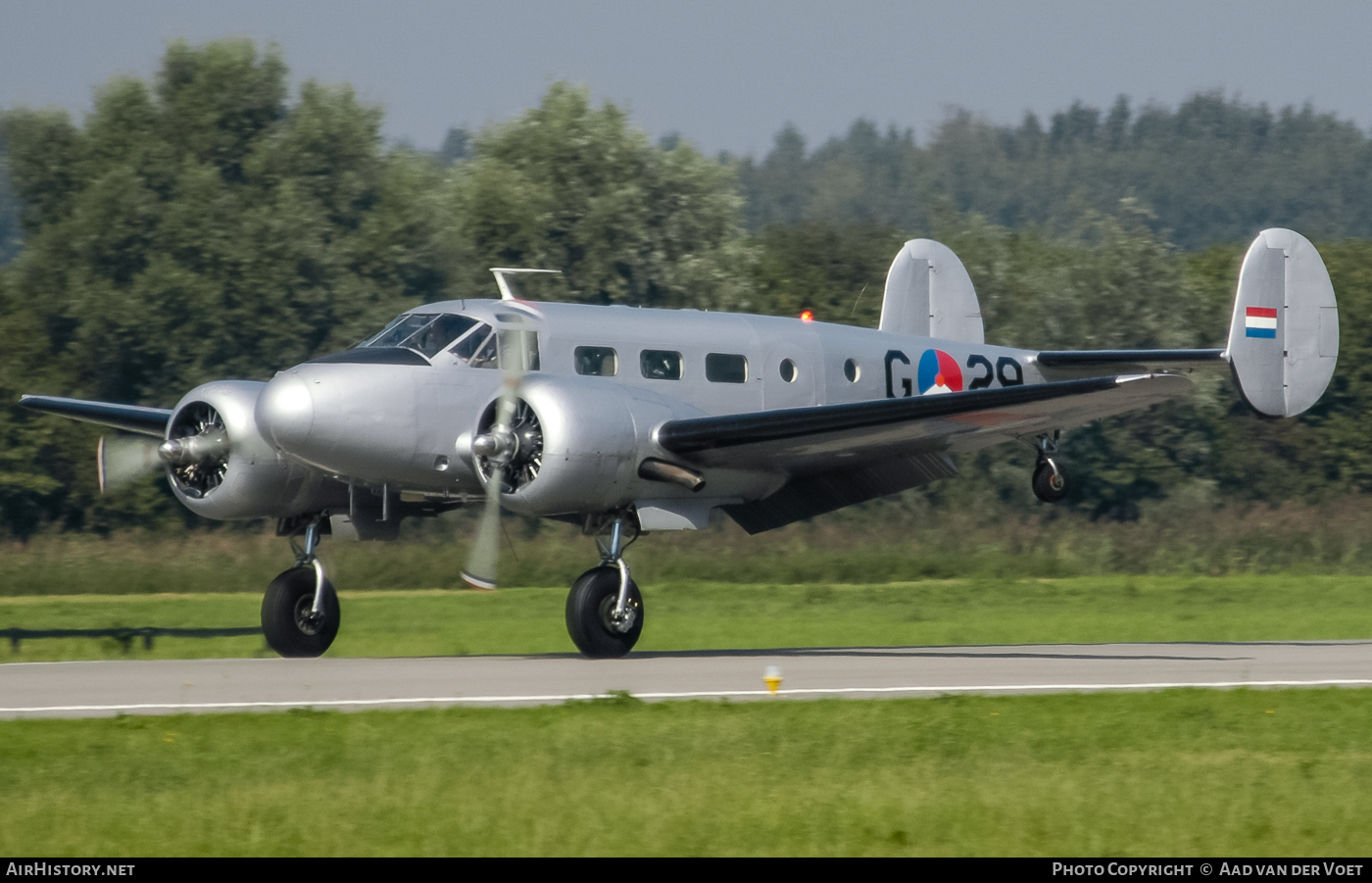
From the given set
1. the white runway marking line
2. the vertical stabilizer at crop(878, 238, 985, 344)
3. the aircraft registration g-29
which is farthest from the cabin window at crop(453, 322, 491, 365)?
the vertical stabilizer at crop(878, 238, 985, 344)

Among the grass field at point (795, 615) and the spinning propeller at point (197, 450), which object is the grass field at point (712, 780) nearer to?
the spinning propeller at point (197, 450)

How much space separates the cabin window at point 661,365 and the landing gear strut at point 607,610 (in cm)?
185

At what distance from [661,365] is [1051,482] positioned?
18.0 ft

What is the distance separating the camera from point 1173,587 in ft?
99.5

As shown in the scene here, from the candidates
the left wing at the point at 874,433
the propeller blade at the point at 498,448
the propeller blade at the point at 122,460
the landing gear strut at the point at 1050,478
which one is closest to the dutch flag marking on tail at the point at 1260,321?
the landing gear strut at the point at 1050,478

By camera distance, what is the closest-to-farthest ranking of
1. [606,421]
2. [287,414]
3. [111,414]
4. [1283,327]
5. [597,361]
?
[287,414] < [606,421] < [597,361] < [111,414] < [1283,327]

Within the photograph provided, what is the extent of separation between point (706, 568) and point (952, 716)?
1848 cm

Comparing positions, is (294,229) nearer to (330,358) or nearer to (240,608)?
(240,608)

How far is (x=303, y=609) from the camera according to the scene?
728 inches

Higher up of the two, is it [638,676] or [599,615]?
[599,615]

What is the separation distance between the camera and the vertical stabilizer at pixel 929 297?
24281 millimetres

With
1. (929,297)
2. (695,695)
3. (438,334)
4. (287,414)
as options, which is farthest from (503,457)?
(929,297)

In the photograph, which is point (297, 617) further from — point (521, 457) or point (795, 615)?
point (795, 615)

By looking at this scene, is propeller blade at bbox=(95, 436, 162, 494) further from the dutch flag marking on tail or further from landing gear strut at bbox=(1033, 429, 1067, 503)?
the dutch flag marking on tail
